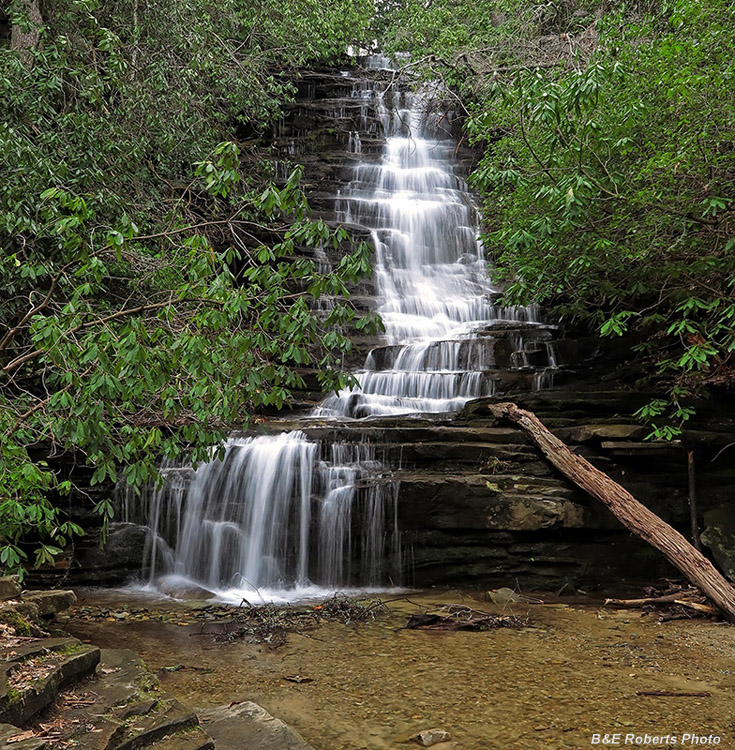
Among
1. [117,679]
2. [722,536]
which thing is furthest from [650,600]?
[117,679]

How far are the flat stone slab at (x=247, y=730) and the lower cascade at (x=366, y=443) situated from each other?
3.55m

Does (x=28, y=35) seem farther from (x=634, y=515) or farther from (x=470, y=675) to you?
(x=634, y=515)

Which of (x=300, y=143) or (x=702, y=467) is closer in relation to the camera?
(x=702, y=467)

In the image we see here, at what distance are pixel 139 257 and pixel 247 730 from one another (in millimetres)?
6765

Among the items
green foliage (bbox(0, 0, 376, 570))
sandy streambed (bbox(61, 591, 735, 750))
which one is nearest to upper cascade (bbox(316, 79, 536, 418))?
green foliage (bbox(0, 0, 376, 570))

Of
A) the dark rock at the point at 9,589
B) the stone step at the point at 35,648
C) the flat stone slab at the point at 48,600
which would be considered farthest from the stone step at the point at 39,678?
the flat stone slab at the point at 48,600

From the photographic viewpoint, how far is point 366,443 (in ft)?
28.2

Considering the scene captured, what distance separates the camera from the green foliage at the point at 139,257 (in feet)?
14.9

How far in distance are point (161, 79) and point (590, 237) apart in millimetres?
7115

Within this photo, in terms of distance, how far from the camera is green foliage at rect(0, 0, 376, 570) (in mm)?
4555

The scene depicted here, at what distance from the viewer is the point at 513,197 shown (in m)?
9.08

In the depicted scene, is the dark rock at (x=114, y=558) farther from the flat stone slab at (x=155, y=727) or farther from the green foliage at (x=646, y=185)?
the green foliage at (x=646, y=185)

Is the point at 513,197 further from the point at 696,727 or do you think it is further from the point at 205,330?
the point at 696,727

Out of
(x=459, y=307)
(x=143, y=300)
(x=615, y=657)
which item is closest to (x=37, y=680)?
(x=615, y=657)
